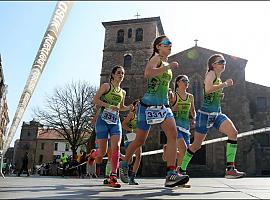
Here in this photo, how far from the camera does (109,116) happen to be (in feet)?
19.1

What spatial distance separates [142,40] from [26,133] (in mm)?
62429

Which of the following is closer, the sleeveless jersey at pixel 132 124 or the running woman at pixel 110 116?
the running woman at pixel 110 116

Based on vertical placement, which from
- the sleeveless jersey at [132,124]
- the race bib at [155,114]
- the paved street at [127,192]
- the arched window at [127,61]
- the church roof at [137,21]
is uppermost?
the church roof at [137,21]

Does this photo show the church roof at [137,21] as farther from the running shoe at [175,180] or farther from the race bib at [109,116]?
the running shoe at [175,180]

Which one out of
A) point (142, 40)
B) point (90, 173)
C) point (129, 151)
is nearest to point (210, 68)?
point (129, 151)

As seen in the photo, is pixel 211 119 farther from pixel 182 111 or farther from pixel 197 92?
pixel 197 92

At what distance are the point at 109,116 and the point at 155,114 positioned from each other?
4.37 feet

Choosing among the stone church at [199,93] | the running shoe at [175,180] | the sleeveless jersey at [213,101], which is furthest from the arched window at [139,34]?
the running shoe at [175,180]

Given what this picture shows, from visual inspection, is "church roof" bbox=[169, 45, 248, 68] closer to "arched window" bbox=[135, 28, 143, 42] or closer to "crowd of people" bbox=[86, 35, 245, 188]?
"arched window" bbox=[135, 28, 143, 42]

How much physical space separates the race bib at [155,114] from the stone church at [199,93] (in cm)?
2471

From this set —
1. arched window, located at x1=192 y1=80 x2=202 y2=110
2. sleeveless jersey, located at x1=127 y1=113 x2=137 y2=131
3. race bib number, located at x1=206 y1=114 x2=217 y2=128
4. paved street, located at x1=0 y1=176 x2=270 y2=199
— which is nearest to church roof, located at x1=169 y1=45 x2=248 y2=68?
arched window, located at x1=192 y1=80 x2=202 y2=110

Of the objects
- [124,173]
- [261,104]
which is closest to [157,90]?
[124,173]

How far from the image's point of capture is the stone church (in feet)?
95.9

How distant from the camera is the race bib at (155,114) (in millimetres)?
4690
